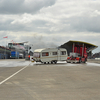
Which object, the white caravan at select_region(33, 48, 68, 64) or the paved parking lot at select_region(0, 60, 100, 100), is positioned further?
the white caravan at select_region(33, 48, 68, 64)

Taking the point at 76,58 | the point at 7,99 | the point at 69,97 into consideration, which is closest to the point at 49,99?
the point at 69,97

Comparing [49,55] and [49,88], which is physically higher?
[49,55]

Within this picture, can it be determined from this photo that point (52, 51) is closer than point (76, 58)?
Yes

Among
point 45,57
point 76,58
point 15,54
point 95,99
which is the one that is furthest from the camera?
point 15,54

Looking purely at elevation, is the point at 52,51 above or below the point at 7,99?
above

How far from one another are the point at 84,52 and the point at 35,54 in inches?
370

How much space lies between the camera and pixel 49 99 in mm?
6730

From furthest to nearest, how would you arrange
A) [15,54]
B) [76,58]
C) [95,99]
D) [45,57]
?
[15,54] < [76,58] < [45,57] < [95,99]

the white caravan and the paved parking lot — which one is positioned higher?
the white caravan

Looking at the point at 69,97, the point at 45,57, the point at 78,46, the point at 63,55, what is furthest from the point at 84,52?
the point at 69,97

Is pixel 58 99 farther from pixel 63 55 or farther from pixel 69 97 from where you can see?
pixel 63 55

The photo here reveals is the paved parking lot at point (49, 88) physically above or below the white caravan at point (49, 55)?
below

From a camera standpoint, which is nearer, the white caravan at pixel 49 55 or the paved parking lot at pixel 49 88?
the paved parking lot at pixel 49 88

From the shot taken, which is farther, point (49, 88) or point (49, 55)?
point (49, 55)
